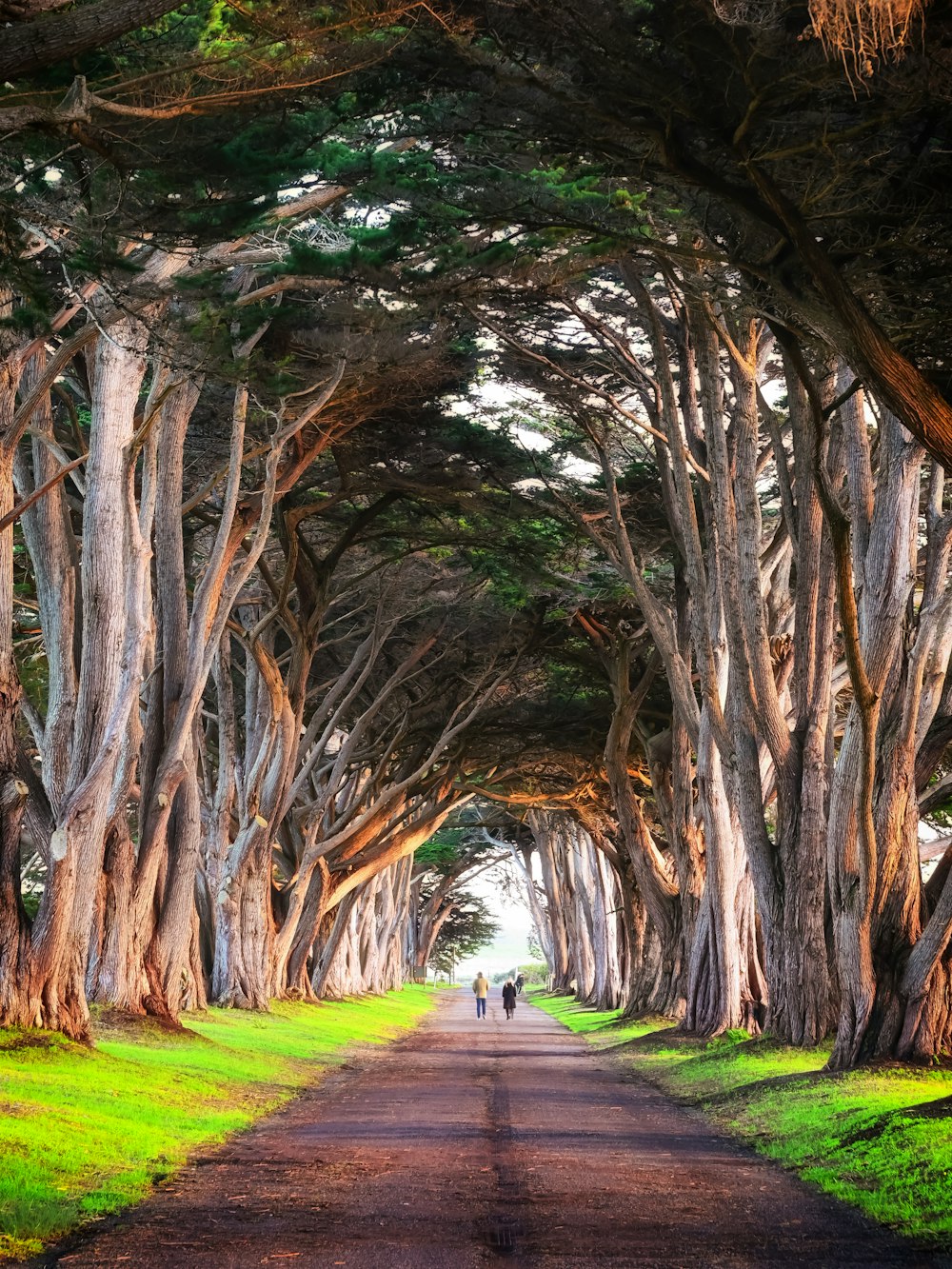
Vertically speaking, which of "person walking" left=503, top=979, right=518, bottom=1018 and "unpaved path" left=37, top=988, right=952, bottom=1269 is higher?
"person walking" left=503, top=979, right=518, bottom=1018

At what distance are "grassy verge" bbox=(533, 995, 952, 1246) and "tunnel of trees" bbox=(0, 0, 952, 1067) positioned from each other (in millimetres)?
716

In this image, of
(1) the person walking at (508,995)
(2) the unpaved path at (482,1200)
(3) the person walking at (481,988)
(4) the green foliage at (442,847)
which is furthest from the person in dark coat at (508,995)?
(2) the unpaved path at (482,1200)

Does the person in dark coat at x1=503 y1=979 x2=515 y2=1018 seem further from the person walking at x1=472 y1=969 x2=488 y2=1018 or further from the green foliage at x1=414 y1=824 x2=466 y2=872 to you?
the green foliage at x1=414 y1=824 x2=466 y2=872

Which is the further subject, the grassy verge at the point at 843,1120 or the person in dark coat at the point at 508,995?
the person in dark coat at the point at 508,995

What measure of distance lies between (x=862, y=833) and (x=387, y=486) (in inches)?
350

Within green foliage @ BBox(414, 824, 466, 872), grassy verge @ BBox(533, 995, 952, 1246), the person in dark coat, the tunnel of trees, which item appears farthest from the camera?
green foliage @ BBox(414, 824, 466, 872)

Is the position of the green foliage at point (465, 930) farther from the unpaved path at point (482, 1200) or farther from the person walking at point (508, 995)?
the unpaved path at point (482, 1200)

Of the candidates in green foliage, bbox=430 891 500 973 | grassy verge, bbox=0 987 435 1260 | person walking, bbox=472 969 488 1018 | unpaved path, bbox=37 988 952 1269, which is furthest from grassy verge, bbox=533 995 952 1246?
green foliage, bbox=430 891 500 973

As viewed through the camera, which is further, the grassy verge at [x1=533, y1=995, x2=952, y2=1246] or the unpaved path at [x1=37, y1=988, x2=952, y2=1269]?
the grassy verge at [x1=533, y1=995, x2=952, y2=1246]

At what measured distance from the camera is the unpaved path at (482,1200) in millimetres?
5504

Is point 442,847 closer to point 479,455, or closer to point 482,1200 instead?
point 479,455

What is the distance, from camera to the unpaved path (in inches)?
217

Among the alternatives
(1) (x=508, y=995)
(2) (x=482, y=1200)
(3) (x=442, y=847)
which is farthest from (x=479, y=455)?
(3) (x=442, y=847)

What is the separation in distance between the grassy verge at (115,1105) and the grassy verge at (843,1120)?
3.52 metres
